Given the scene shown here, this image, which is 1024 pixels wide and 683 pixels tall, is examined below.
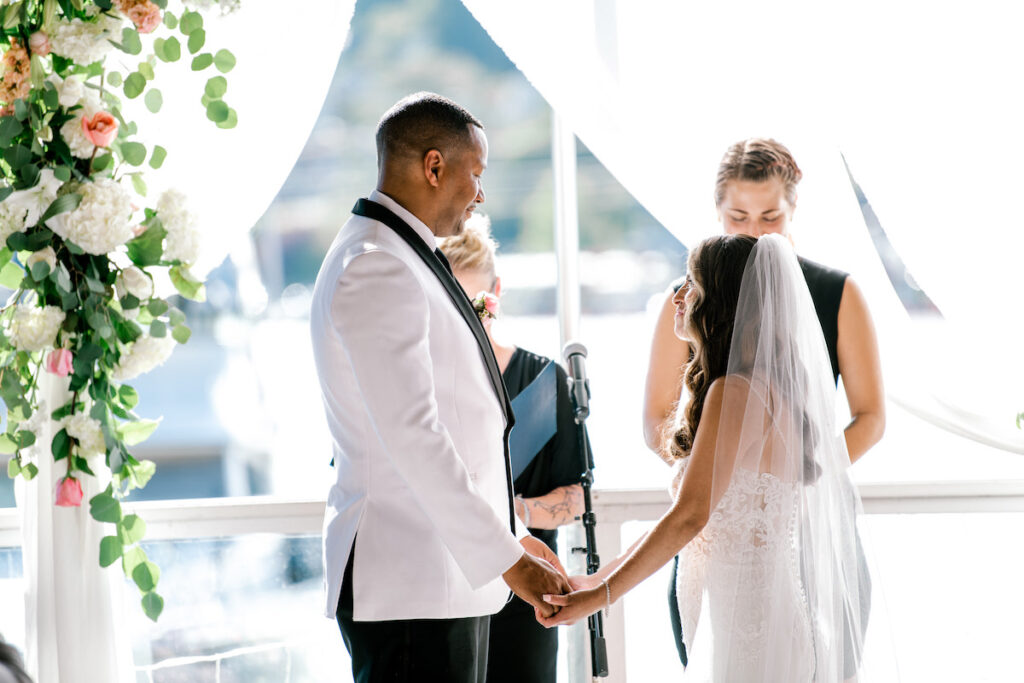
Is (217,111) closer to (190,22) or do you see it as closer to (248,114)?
(190,22)

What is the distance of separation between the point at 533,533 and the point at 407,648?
814mm

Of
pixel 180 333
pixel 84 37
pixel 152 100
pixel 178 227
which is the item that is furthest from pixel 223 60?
pixel 180 333

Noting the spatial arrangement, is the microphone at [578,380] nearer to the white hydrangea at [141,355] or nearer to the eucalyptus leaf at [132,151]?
the white hydrangea at [141,355]

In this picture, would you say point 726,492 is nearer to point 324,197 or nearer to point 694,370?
point 694,370

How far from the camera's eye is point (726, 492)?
2.00 metres

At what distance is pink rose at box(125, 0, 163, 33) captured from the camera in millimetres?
2295

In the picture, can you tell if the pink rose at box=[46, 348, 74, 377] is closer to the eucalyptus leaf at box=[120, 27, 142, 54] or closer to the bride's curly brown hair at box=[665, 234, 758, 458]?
the eucalyptus leaf at box=[120, 27, 142, 54]

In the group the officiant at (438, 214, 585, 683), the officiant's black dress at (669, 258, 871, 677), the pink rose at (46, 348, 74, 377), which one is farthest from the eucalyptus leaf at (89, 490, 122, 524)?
the officiant's black dress at (669, 258, 871, 677)

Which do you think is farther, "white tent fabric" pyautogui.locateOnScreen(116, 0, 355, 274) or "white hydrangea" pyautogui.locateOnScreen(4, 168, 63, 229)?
"white tent fabric" pyautogui.locateOnScreen(116, 0, 355, 274)

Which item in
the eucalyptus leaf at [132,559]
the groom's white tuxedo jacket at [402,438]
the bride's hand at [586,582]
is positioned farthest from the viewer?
the eucalyptus leaf at [132,559]

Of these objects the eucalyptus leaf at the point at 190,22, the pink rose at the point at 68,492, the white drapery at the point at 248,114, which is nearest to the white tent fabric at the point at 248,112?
the white drapery at the point at 248,114

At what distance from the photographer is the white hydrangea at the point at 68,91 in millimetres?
2293

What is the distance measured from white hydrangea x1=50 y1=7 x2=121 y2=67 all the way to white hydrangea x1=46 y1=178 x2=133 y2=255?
0.98 feet

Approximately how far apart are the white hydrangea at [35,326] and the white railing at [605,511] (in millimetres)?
911
